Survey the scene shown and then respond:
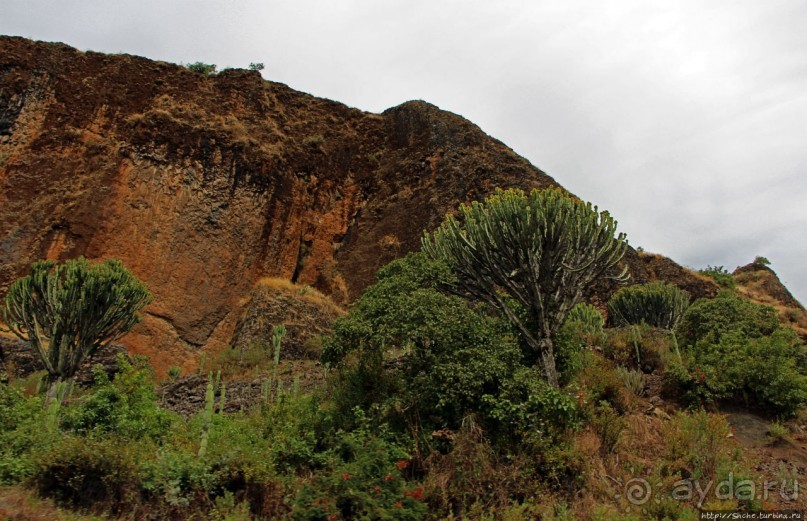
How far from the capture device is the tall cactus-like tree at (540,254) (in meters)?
10.5

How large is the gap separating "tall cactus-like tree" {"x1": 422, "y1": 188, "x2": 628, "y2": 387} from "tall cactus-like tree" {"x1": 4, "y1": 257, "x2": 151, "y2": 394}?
818 cm

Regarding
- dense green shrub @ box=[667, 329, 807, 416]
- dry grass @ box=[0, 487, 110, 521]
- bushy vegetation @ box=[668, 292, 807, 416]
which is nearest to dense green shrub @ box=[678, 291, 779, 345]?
bushy vegetation @ box=[668, 292, 807, 416]

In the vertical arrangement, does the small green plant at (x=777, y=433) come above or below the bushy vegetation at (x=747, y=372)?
below

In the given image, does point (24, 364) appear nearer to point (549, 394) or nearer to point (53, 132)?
point (53, 132)

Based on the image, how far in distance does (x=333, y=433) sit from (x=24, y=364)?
13151mm

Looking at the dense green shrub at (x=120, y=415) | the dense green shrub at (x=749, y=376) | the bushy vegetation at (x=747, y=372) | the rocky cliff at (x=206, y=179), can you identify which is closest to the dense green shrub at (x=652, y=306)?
the rocky cliff at (x=206, y=179)

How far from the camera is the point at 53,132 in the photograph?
24.8m

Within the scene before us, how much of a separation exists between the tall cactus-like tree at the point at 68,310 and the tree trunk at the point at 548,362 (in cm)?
943

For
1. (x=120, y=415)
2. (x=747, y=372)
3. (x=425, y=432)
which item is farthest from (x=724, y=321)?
Answer: (x=120, y=415)

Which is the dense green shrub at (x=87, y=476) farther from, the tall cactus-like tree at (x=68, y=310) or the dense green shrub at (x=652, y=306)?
the dense green shrub at (x=652, y=306)

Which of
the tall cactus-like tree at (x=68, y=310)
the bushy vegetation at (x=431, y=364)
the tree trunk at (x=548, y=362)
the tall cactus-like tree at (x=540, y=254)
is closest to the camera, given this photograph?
the bushy vegetation at (x=431, y=364)

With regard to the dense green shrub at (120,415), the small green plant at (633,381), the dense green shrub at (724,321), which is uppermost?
the dense green shrub at (724,321)

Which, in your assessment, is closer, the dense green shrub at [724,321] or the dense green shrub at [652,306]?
the dense green shrub at [724,321]

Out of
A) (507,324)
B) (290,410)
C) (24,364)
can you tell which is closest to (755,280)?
(507,324)
